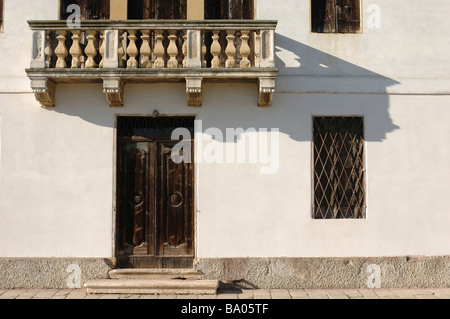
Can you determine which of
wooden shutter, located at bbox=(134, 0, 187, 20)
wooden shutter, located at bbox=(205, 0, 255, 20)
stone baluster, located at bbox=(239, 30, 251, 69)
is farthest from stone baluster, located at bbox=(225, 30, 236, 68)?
wooden shutter, located at bbox=(134, 0, 187, 20)

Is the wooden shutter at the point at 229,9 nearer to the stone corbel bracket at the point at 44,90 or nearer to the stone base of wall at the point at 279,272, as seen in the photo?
the stone corbel bracket at the point at 44,90

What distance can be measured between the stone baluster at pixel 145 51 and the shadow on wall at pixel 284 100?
47cm

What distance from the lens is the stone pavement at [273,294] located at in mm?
7215

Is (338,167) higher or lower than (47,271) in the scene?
higher

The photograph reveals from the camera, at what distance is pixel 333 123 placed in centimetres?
803

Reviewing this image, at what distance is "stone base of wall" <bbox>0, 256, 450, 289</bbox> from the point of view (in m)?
7.64

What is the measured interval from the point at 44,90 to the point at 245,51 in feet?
10.9

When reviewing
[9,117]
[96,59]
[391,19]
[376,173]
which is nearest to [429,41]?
[391,19]

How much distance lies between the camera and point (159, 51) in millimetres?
7516

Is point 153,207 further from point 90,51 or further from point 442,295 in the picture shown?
point 442,295

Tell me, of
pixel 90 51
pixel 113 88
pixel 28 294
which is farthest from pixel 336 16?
pixel 28 294

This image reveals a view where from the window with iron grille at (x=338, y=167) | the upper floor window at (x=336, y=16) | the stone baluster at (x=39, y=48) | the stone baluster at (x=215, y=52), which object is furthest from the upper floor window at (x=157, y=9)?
the window with iron grille at (x=338, y=167)

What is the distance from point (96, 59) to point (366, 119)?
479 centimetres

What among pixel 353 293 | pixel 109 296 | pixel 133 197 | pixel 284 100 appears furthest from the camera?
pixel 133 197
